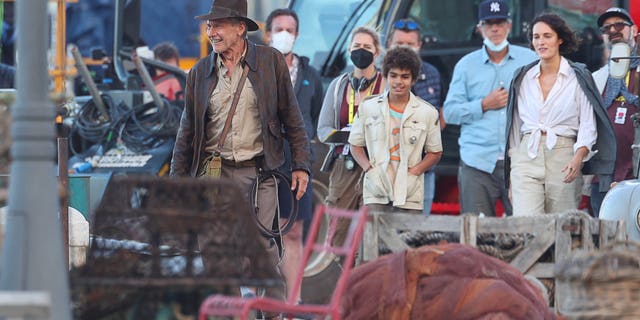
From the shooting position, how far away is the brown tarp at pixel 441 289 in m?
6.07

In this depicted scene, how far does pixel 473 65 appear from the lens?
11883 millimetres

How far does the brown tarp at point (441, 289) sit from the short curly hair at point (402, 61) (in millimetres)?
4136

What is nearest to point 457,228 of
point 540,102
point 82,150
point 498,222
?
point 498,222

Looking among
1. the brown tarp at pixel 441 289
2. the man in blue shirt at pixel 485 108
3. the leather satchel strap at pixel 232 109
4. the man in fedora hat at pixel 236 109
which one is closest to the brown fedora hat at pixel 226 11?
the man in fedora hat at pixel 236 109

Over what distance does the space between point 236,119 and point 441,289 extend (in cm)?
305

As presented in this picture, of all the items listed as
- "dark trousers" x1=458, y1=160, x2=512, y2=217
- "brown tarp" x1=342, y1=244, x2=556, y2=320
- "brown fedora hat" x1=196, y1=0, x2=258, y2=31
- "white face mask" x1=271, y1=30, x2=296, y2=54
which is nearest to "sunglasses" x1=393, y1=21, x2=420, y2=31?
"white face mask" x1=271, y1=30, x2=296, y2=54

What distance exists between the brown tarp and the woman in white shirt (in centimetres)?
402

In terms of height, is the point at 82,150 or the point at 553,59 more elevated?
the point at 553,59

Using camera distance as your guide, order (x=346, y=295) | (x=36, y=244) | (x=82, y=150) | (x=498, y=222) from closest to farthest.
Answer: (x=36, y=244)
(x=346, y=295)
(x=498, y=222)
(x=82, y=150)

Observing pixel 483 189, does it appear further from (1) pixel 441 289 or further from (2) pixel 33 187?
(2) pixel 33 187

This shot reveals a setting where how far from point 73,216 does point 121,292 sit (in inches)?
182

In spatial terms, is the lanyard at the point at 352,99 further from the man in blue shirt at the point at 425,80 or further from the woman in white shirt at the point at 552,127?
the woman in white shirt at the point at 552,127

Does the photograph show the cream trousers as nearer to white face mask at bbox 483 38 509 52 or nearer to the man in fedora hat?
white face mask at bbox 483 38 509 52

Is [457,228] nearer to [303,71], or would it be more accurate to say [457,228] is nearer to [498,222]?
[498,222]
